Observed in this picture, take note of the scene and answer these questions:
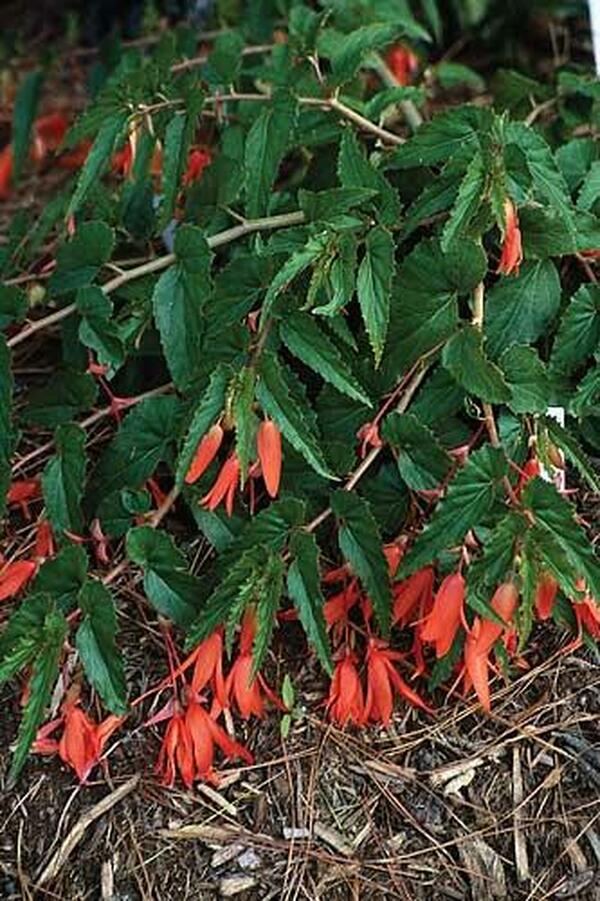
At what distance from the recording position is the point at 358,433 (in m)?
1.65

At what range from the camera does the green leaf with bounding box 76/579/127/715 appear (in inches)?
59.5

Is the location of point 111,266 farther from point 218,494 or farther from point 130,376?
point 218,494

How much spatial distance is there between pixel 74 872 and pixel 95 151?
0.82 meters

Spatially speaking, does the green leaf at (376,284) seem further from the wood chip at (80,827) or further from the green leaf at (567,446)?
the wood chip at (80,827)

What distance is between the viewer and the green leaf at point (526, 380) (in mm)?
1552

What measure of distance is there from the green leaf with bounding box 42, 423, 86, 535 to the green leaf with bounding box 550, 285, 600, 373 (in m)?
0.53

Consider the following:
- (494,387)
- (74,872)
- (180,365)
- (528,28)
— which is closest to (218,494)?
(180,365)

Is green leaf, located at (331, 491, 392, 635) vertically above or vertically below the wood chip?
above

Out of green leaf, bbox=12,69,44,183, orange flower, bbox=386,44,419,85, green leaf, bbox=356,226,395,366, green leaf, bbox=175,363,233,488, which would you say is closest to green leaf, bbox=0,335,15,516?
green leaf, bbox=175,363,233,488

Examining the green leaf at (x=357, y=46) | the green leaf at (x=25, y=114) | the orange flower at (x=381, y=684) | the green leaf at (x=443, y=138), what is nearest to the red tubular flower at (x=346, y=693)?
the orange flower at (x=381, y=684)

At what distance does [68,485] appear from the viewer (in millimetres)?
1662

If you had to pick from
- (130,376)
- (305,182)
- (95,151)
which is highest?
→ (95,151)

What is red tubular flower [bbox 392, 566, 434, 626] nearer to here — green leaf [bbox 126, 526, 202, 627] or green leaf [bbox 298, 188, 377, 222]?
green leaf [bbox 126, 526, 202, 627]

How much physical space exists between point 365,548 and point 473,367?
213 mm
